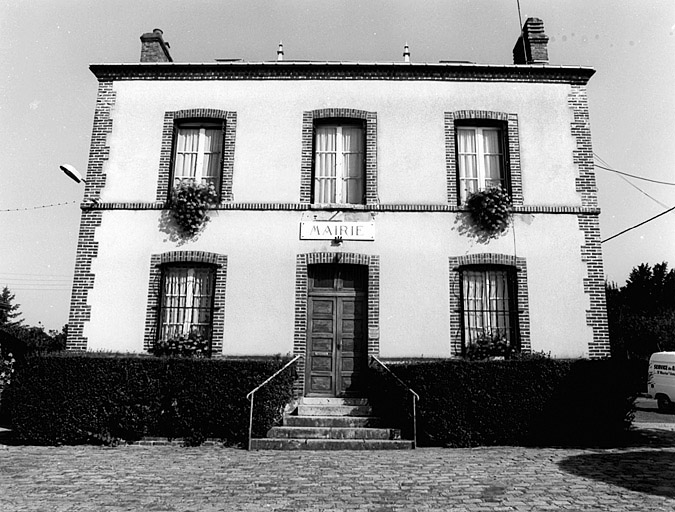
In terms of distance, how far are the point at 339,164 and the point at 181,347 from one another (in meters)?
4.79

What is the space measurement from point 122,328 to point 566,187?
30.0 feet

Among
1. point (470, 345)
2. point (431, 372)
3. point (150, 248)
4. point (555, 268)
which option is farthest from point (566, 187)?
point (150, 248)

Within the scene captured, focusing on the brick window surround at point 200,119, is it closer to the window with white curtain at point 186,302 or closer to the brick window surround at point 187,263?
the brick window surround at point 187,263

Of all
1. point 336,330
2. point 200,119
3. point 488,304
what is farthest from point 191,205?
point 488,304

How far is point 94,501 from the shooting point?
5066mm

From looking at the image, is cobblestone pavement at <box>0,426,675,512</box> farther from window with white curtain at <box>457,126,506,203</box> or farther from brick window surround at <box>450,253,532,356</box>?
window with white curtain at <box>457,126,506,203</box>

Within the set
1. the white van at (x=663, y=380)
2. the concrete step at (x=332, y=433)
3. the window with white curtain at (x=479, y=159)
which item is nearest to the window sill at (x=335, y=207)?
the window with white curtain at (x=479, y=159)

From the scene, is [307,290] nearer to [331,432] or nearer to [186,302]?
[186,302]

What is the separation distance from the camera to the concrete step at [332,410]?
9203 mm

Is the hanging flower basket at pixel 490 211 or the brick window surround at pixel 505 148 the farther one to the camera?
the brick window surround at pixel 505 148

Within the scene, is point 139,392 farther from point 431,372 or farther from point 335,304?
point 431,372

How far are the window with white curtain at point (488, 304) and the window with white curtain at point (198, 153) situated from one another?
547 cm

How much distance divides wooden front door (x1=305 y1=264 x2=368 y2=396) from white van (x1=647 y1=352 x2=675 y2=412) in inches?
458

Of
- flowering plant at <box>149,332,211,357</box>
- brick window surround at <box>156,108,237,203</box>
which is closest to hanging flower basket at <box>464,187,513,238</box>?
brick window surround at <box>156,108,237,203</box>
